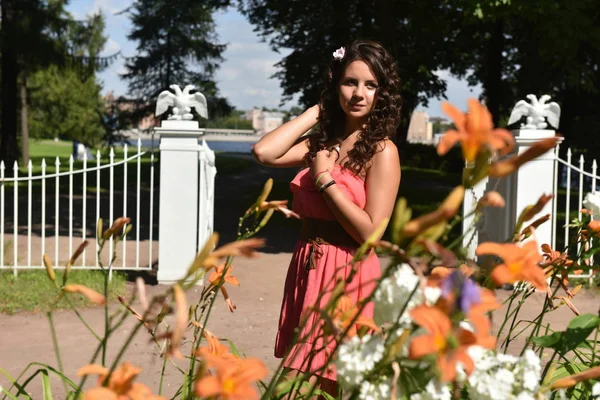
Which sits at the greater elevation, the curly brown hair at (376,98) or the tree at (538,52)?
the tree at (538,52)

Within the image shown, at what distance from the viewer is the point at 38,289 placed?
7.30 meters

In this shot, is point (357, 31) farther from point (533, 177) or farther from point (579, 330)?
point (579, 330)

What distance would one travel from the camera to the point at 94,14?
26.2 meters

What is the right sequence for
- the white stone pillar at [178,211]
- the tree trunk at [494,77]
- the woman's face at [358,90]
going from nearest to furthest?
the woman's face at [358,90] < the white stone pillar at [178,211] < the tree trunk at [494,77]

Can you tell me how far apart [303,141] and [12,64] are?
1932 cm

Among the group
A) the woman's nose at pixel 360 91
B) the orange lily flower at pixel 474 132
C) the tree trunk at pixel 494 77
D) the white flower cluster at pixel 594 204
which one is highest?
the tree trunk at pixel 494 77

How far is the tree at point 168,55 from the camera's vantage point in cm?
2966

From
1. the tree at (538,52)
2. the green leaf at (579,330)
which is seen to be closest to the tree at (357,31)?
the tree at (538,52)

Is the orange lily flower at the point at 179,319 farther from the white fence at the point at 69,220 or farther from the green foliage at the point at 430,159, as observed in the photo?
the green foliage at the point at 430,159

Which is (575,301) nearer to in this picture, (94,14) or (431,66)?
(431,66)

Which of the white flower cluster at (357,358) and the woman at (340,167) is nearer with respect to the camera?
the white flower cluster at (357,358)

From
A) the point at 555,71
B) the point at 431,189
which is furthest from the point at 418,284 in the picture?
the point at 431,189

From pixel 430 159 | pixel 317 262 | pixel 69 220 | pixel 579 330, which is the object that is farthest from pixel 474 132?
pixel 430 159

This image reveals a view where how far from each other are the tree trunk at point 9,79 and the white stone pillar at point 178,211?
13.6m
